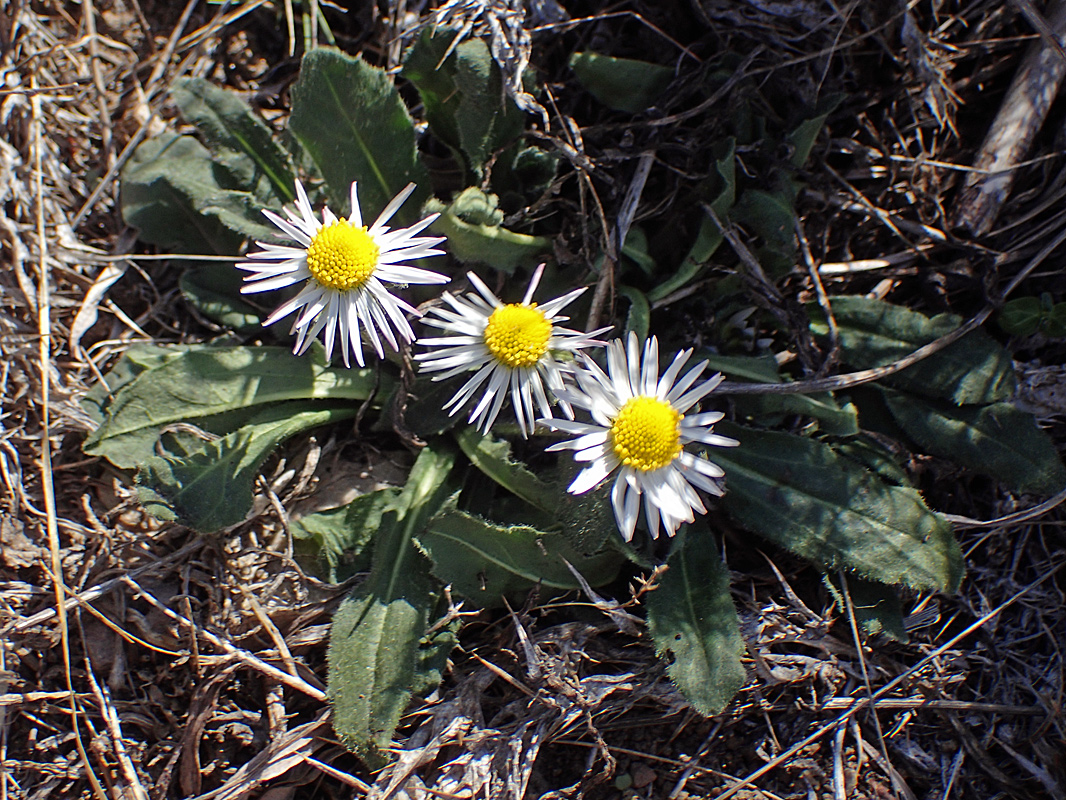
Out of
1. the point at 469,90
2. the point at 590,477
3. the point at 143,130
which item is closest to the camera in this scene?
the point at 590,477

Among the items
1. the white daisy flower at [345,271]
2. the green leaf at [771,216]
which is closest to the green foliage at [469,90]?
the white daisy flower at [345,271]

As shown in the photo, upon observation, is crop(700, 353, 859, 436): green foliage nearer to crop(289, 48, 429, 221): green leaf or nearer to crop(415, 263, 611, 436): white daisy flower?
crop(415, 263, 611, 436): white daisy flower

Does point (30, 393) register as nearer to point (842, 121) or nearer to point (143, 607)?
point (143, 607)

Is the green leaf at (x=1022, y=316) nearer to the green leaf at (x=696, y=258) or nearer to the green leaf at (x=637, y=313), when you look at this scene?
the green leaf at (x=696, y=258)

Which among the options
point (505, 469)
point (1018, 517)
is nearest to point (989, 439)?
point (1018, 517)

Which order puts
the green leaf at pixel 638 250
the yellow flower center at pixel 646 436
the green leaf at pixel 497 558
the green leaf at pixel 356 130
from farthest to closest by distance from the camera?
1. the green leaf at pixel 638 250
2. the green leaf at pixel 356 130
3. the green leaf at pixel 497 558
4. the yellow flower center at pixel 646 436

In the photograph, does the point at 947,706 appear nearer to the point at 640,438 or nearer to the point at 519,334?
the point at 640,438
